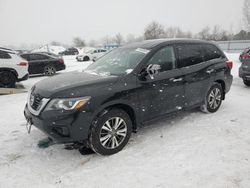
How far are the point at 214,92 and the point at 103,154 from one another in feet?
10.4

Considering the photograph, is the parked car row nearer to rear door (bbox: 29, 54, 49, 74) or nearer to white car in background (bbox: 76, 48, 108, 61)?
white car in background (bbox: 76, 48, 108, 61)

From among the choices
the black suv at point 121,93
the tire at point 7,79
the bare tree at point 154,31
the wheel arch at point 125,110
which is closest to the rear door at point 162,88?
the black suv at point 121,93

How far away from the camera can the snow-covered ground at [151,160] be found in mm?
2986

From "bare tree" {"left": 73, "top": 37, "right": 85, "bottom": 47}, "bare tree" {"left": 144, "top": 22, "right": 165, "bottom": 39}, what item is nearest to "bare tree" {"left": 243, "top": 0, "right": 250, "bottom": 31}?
"bare tree" {"left": 144, "top": 22, "right": 165, "bottom": 39}

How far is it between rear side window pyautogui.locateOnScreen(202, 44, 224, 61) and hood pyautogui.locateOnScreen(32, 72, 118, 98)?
2598 millimetres

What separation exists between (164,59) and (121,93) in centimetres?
123

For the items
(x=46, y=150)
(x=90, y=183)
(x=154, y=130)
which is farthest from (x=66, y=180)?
(x=154, y=130)

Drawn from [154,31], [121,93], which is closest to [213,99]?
[121,93]

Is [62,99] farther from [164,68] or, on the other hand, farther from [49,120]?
[164,68]

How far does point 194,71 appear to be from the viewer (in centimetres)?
473

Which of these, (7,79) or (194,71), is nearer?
(194,71)

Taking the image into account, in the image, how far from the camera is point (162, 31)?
68.3 metres

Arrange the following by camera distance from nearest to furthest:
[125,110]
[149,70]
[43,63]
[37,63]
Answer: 1. [125,110]
2. [149,70]
3. [37,63]
4. [43,63]

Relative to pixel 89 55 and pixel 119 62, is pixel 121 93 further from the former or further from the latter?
pixel 89 55
